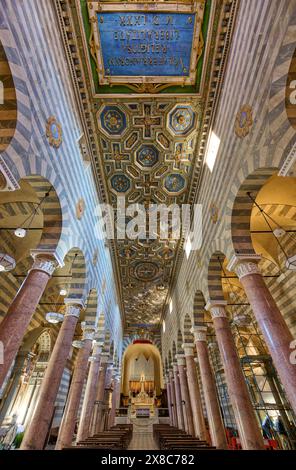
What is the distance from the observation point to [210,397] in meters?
8.50

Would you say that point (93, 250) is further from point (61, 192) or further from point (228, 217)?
point (228, 217)

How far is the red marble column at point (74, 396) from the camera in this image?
24.6 ft

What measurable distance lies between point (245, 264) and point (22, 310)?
540cm

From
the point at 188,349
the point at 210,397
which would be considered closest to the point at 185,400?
the point at 188,349

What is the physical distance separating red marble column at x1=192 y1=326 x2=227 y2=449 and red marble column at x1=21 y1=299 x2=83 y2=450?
5418mm

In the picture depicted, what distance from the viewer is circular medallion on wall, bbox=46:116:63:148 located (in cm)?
594

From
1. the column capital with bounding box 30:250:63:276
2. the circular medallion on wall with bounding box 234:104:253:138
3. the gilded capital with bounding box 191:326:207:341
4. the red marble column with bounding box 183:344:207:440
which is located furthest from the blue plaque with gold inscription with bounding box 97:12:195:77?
the red marble column with bounding box 183:344:207:440

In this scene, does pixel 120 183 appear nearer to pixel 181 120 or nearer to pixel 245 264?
pixel 181 120

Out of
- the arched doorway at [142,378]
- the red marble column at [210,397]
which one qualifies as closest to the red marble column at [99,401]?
the red marble column at [210,397]

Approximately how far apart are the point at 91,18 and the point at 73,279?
8.28 m

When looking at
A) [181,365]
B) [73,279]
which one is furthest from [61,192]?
[181,365]

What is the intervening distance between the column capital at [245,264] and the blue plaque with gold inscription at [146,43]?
6510 millimetres

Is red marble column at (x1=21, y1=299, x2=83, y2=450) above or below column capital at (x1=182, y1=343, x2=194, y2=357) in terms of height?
below

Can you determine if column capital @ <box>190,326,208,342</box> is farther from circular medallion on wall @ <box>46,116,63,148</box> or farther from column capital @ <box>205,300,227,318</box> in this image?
circular medallion on wall @ <box>46,116,63,148</box>
